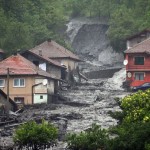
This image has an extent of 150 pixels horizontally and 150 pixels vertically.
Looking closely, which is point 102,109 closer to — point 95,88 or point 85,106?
point 85,106

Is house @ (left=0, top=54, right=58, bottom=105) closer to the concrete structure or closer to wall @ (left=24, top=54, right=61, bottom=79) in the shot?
the concrete structure

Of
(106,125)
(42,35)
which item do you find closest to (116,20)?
(42,35)

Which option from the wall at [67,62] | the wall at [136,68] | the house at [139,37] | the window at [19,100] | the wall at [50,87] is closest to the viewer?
the window at [19,100]

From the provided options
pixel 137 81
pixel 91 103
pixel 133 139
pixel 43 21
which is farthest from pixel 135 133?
pixel 43 21

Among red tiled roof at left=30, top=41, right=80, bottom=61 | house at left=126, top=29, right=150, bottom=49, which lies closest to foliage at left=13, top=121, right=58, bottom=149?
red tiled roof at left=30, top=41, right=80, bottom=61

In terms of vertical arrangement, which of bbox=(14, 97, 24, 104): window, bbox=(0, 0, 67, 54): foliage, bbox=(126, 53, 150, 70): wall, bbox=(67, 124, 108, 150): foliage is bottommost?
bbox=(67, 124, 108, 150): foliage

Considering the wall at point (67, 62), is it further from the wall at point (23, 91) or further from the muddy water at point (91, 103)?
the wall at point (23, 91)

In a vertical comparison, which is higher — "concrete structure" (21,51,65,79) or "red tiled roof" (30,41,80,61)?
"red tiled roof" (30,41,80,61)

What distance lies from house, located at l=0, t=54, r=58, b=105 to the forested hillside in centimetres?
1851

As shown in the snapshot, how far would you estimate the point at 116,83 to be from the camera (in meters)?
77.0

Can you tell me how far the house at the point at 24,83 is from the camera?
60.0 m

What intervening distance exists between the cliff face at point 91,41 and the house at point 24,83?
39499 millimetres

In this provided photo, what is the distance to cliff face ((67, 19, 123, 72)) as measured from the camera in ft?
338

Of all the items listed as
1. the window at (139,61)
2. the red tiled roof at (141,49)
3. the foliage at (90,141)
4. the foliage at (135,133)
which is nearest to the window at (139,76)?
the window at (139,61)
